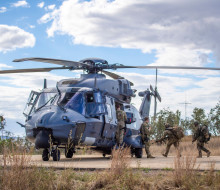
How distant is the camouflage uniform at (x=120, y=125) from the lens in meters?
16.8

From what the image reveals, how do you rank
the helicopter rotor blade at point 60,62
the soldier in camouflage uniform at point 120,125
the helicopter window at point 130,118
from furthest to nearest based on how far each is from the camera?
the helicopter window at point 130,118
the soldier in camouflage uniform at point 120,125
the helicopter rotor blade at point 60,62

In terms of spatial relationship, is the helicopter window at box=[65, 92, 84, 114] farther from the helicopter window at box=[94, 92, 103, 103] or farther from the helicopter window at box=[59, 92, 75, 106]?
the helicopter window at box=[94, 92, 103, 103]

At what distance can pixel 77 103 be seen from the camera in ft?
48.1

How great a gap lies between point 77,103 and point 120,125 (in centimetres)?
301

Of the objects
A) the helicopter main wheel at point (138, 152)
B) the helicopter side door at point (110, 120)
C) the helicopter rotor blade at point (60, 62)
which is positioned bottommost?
the helicopter main wheel at point (138, 152)

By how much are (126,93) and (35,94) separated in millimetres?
4263

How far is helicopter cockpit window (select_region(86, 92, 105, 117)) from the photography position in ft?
48.8

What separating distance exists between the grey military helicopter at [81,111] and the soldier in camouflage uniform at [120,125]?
217 mm

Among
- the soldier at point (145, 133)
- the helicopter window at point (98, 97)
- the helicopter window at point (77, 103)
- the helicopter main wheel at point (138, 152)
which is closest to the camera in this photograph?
the helicopter window at point (77, 103)

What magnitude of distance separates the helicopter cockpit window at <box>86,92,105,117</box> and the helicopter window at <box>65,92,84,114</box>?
35 cm

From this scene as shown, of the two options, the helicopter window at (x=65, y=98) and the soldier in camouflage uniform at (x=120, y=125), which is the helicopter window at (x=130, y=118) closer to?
the soldier in camouflage uniform at (x=120, y=125)

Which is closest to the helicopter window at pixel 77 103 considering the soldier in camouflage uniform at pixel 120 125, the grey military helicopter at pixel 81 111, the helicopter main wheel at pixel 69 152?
the grey military helicopter at pixel 81 111

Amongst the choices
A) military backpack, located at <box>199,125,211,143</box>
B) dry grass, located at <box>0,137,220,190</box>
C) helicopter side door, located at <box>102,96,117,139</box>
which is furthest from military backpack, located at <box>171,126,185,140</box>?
dry grass, located at <box>0,137,220,190</box>

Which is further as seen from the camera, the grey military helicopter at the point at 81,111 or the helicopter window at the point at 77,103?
the helicopter window at the point at 77,103
